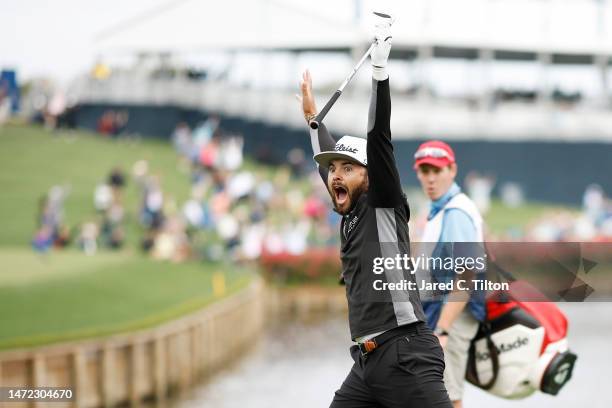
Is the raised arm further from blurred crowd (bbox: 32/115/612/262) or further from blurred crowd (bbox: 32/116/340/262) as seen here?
blurred crowd (bbox: 32/116/340/262)

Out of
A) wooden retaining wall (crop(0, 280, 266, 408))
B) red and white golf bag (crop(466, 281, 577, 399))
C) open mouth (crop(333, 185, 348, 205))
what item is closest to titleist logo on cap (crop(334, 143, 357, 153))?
open mouth (crop(333, 185, 348, 205))

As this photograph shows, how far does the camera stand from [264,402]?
21.4 m

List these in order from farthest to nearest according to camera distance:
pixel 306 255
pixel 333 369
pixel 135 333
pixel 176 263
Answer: pixel 306 255 < pixel 176 263 < pixel 333 369 < pixel 135 333

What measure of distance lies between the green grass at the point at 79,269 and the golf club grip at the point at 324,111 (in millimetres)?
Result: 10628

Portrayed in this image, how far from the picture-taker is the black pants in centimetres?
569

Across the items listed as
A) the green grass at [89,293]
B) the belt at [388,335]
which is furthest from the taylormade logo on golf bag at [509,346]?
the green grass at [89,293]

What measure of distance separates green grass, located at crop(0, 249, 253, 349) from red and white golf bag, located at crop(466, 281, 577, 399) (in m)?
9.95

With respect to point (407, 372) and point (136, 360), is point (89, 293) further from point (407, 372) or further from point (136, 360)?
point (407, 372)

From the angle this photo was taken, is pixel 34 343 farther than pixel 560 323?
Yes

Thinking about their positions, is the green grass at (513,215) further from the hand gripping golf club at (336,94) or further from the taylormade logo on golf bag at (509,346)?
the hand gripping golf club at (336,94)

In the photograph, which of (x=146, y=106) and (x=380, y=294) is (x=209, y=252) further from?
(x=380, y=294)

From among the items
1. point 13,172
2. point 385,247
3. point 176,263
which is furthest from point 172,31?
point 385,247

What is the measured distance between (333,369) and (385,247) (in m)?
19.4

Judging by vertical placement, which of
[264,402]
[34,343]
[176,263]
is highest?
[176,263]
